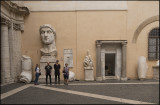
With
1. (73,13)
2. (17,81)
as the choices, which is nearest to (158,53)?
(73,13)

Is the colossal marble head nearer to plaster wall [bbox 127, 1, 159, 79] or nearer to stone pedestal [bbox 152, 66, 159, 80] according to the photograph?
plaster wall [bbox 127, 1, 159, 79]

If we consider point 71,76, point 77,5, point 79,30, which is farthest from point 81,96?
point 77,5

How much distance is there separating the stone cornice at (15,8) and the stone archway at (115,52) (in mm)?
5674

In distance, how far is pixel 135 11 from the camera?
478 inches

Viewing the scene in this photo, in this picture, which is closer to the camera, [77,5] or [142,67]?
[142,67]

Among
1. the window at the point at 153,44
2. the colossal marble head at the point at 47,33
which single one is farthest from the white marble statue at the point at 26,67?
the window at the point at 153,44

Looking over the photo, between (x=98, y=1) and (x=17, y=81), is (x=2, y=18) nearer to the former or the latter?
(x=17, y=81)

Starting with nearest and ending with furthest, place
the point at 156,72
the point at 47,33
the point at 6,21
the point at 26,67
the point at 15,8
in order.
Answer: the point at 6,21
the point at 15,8
the point at 47,33
the point at 26,67
the point at 156,72

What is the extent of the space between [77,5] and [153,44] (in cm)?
660

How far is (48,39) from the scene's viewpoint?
11.1 meters

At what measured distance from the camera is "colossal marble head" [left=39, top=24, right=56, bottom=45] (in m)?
11.0

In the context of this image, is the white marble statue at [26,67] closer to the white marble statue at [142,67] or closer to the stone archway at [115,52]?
the stone archway at [115,52]

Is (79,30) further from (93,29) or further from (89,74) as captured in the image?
(89,74)

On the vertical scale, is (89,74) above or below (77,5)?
below
